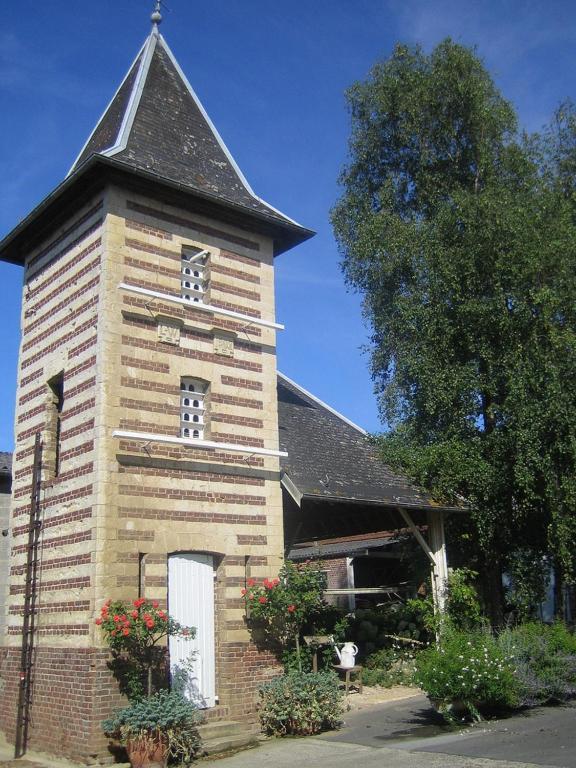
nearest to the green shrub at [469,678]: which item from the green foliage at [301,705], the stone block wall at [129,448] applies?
the green foliage at [301,705]

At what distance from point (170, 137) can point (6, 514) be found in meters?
8.34

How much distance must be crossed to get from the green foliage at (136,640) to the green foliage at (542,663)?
5.00 metres

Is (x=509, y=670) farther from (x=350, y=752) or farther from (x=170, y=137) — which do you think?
(x=170, y=137)

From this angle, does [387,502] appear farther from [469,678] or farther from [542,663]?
[469,678]

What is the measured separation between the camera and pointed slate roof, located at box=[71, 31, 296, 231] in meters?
13.4

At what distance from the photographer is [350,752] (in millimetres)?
9797

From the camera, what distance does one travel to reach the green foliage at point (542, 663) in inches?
440

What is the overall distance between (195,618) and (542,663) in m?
5.25

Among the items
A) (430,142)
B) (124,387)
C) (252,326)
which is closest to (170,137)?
(252,326)

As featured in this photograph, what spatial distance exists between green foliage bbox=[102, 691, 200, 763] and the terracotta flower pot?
0.04 feet

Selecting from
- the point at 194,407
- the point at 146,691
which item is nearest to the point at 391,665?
the point at 146,691

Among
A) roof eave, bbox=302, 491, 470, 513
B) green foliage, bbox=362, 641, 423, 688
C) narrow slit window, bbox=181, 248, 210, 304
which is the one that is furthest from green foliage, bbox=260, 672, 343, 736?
narrow slit window, bbox=181, 248, 210, 304

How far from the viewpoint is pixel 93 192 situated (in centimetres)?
1271

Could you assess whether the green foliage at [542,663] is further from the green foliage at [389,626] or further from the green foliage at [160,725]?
the green foliage at [160,725]
